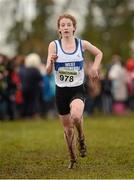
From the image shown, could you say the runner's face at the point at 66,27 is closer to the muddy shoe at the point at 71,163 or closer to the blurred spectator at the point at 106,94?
the muddy shoe at the point at 71,163

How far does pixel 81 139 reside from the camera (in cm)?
1077

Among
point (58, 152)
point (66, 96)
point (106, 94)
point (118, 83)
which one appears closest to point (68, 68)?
point (66, 96)

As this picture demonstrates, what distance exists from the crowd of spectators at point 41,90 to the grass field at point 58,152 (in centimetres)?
170

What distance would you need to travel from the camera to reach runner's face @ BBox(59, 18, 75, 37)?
10391 mm

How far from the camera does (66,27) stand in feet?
34.1

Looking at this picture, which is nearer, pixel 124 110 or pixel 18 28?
pixel 124 110

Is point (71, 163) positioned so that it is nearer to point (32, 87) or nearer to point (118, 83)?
point (32, 87)

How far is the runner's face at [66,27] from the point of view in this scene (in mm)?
10391

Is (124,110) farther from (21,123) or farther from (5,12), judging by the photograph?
(5,12)

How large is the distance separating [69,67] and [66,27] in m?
0.57

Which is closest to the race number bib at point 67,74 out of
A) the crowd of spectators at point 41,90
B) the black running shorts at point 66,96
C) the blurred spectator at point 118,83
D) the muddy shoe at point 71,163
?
the black running shorts at point 66,96

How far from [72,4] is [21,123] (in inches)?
1147

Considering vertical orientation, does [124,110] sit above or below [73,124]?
below

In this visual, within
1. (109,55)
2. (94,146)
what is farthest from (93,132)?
(109,55)
